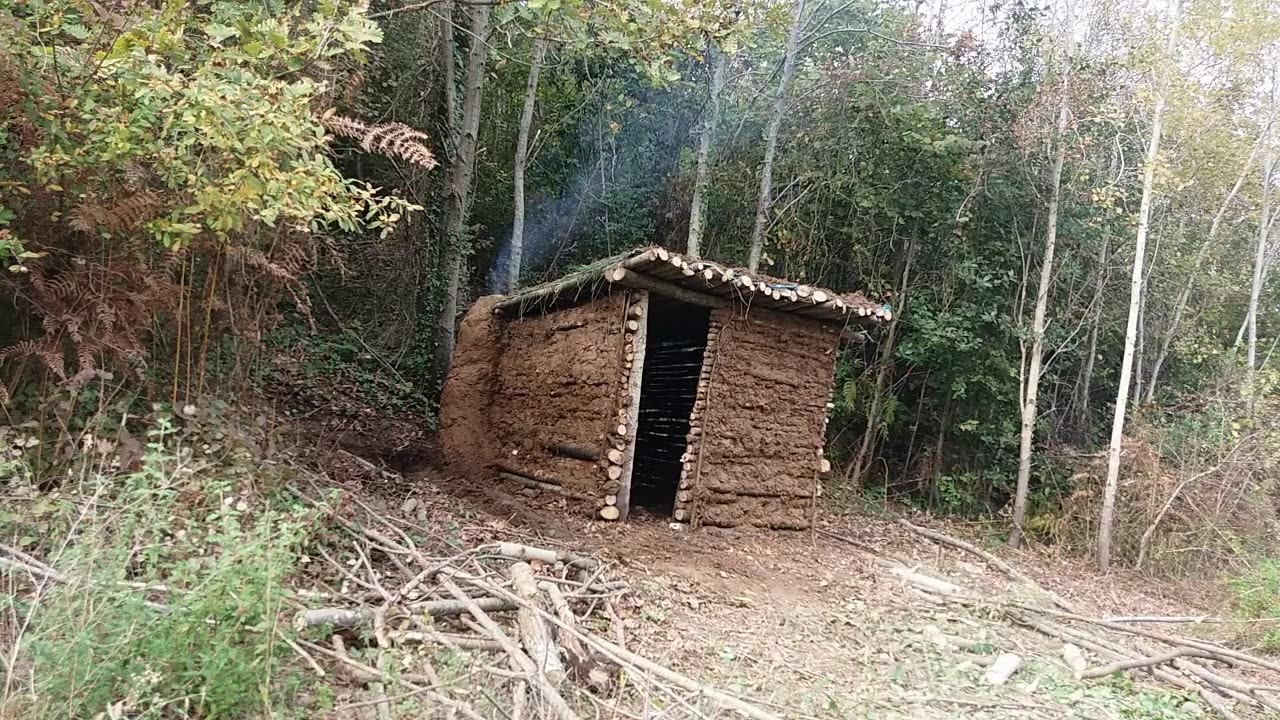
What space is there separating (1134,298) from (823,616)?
6.26 meters

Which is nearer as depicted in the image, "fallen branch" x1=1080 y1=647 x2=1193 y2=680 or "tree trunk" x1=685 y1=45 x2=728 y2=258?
"fallen branch" x1=1080 y1=647 x2=1193 y2=680

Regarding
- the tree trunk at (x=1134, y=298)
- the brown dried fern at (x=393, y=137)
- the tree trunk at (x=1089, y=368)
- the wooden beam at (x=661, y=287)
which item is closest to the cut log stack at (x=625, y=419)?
the wooden beam at (x=661, y=287)

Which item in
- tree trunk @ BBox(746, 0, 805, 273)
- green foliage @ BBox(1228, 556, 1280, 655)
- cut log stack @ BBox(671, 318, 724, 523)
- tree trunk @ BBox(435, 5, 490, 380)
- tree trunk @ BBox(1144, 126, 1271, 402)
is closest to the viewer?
green foliage @ BBox(1228, 556, 1280, 655)

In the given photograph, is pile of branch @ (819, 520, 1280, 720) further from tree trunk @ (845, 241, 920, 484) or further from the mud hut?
tree trunk @ (845, 241, 920, 484)

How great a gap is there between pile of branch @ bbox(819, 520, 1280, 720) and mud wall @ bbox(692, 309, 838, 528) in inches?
53.4

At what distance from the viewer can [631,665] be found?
3.49 metres

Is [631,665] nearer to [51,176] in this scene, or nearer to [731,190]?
[51,176]

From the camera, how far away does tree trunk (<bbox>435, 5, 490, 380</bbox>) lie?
1041 centimetres

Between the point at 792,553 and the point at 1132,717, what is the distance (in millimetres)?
3183

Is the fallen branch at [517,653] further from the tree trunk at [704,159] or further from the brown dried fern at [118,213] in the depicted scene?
the tree trunk at [704,159]

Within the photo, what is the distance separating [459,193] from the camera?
10508 mm

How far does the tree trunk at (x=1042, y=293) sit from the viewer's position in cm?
929

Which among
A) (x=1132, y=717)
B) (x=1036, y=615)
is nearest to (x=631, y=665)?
(x=1132, y=717)

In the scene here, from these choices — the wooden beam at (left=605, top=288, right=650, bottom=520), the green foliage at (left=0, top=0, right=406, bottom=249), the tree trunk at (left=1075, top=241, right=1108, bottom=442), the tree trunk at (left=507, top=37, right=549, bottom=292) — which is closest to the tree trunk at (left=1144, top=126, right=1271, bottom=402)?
the tree trunk at (left=1075, top=241, right=1108, bottom=442)
